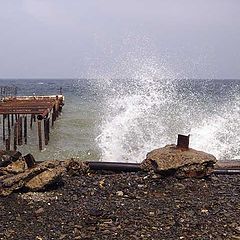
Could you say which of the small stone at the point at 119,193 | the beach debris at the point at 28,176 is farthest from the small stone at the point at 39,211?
the small stone at the point at 119,193

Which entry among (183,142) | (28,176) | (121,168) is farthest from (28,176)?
(183,142)

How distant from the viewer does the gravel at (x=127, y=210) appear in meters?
5.54

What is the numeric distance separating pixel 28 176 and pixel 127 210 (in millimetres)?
1786

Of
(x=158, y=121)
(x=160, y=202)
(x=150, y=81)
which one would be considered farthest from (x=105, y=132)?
(x=150, y=81)

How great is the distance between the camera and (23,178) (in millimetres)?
7070

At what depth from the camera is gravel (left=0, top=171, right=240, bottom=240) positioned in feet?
18.2

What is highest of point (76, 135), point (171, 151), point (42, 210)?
point (171, 151)

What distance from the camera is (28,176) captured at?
715 cm

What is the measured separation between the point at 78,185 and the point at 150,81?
126 ft

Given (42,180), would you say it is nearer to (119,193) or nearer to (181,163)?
(119,193)

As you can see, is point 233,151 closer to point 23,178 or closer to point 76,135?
point 76,135

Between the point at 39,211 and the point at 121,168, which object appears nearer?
the point at 39,211

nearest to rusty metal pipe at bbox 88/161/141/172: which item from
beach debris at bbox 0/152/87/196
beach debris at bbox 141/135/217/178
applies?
beach debris at bbox 141/135/217/178

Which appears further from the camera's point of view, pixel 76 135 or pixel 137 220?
pixel 76 135
